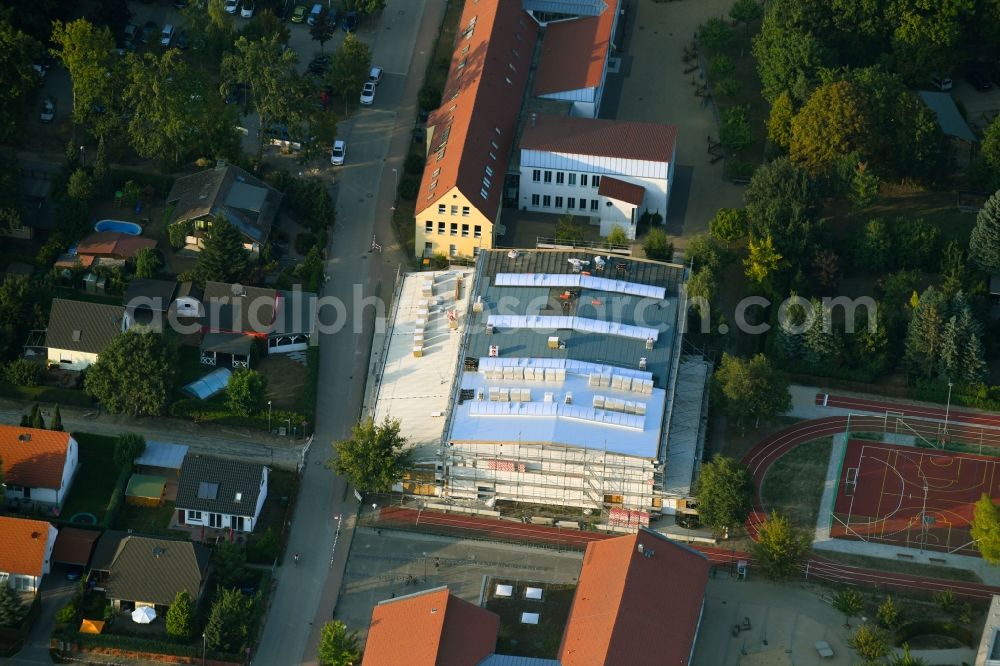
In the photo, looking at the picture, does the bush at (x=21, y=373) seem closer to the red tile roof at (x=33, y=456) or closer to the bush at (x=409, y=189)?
the red tile roof at (x=33, y=456)

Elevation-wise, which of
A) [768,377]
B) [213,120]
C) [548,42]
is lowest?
[768,377]

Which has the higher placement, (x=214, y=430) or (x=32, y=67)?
(x=32, y=67)

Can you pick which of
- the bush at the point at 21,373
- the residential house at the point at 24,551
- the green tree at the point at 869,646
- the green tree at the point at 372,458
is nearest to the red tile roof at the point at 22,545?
the residential house at the point at 24,551

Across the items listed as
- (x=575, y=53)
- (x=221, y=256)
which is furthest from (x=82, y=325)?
(x=575, y=53)

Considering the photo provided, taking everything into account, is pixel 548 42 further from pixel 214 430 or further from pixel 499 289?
pixel 214 430

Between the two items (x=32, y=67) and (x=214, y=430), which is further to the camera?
(x=32, y=67)

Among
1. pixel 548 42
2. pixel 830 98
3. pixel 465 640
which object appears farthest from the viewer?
pixel 548 42

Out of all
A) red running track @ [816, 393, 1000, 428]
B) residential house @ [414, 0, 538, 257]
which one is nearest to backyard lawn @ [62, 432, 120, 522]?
residential house @ [414, 0, 538, 257]

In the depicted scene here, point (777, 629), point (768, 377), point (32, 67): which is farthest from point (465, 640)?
point (32, 67)
